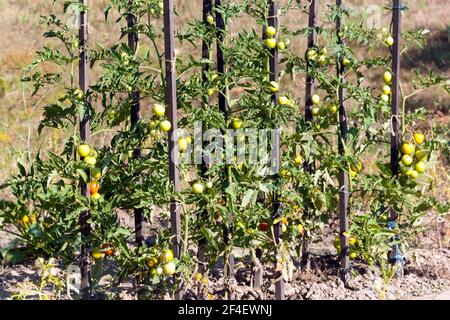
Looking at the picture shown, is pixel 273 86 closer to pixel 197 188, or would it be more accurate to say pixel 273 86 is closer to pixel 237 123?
pixel 237 123

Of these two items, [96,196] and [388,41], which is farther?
[388,41]

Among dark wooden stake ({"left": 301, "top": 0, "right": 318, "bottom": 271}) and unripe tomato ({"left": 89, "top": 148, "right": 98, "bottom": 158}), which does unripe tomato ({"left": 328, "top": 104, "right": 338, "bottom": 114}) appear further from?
unripe tomato ({"left": 89, "top": 148, "right": 98, "bottom": 158})

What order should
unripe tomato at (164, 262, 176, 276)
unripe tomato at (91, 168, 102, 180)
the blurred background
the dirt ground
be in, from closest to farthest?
unripe tomato at (164, 262, 176, 276) < unripe tomato at (91, 168, 102, 180) < the dirt ground < the blurred background

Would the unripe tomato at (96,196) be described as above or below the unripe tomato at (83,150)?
below

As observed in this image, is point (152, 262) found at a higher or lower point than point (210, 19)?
lower

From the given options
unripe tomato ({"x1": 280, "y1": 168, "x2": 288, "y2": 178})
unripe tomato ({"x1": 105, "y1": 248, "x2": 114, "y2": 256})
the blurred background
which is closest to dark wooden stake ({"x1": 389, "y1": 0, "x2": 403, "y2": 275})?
unripe tomato ({"x1": 280, "y1": 168, "x2": 288, "y2": 178})

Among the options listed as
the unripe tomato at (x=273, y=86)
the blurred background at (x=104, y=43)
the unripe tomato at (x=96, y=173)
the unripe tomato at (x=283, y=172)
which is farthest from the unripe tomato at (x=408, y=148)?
the blurred background at (x=104, y=43)

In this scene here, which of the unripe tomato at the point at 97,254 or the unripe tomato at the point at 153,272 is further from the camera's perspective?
the unripe tomato at the point at 97,254

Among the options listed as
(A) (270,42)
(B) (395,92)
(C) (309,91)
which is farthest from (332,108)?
(A) (270,42)

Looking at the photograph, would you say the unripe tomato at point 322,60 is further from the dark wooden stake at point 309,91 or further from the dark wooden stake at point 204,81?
the dark wooden stake at point 204,81

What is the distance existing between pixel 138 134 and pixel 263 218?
74 centimetres

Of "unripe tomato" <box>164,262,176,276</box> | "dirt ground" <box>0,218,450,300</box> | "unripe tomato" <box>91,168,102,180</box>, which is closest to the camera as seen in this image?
"unripe tomato" <box>164,262,176,276</box>

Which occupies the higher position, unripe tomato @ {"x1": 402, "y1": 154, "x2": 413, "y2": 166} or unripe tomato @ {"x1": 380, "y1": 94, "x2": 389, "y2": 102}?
unripe tomato @ {"x1": 380, "y1": 94, "x2": 389, "y2": 102}

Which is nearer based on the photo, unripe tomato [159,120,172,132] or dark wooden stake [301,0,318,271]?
unripe tomato [159,120,172,132]
